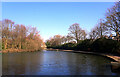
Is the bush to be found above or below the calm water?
above

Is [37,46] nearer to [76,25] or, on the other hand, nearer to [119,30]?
[76,25]

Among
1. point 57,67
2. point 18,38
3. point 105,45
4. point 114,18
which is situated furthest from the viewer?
point 18,38

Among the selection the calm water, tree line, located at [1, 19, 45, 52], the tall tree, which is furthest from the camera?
tree line, located at [1, 19, 45, 52]

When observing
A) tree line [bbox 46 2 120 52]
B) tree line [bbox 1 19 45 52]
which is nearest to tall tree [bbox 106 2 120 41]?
tree line [bbox 46 2 120 52]

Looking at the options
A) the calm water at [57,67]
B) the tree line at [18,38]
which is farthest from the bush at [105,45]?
the tree line at [18,38]

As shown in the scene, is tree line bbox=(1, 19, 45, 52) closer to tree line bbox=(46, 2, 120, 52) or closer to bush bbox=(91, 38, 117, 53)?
tree line bbox=(46, 2, 120, 52)

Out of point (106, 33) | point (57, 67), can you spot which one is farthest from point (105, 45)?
point (57, 67)

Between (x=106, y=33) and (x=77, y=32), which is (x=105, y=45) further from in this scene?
(x=77, y=32)

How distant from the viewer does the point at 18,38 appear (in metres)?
33.6

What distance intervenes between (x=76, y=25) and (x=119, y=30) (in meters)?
20.2

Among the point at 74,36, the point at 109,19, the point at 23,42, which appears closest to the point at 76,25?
the point at 74,36

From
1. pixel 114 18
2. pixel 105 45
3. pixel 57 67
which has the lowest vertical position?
pixel 57 67

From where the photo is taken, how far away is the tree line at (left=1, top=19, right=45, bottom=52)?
30891 millimetres

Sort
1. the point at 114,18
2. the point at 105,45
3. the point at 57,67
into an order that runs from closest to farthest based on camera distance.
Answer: the point at 57,67 < the point at 114,18 < the point at 105,45
